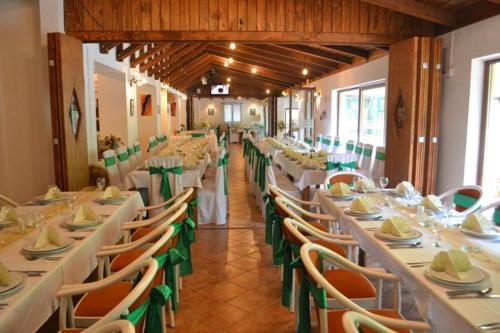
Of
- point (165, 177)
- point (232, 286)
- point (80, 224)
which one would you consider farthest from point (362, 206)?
point (165, 177)

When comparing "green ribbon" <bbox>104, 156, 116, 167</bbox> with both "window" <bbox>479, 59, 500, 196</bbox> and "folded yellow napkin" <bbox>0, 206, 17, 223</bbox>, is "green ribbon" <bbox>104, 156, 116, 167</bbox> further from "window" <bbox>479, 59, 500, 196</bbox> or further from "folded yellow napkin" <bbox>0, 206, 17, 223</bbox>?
"window" <bbox>479, 59, 500, 196</bbox>

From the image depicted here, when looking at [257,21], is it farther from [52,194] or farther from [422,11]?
[52,194]

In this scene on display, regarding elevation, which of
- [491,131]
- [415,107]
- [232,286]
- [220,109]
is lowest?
[232,286]

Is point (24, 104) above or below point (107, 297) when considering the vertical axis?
above

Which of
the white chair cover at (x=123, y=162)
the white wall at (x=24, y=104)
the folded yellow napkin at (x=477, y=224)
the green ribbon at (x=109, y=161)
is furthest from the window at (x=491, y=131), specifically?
the white wall at (x=24, y=104)

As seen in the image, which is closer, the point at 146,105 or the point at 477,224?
the point at 477,224

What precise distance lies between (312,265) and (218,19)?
13.8ft

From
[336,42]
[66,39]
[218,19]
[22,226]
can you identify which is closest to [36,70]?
[66,39]

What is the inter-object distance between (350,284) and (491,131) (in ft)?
11.1

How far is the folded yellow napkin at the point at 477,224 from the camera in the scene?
7.98ft

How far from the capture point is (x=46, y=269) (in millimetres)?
1987

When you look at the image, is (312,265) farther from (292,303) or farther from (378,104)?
(378,104)

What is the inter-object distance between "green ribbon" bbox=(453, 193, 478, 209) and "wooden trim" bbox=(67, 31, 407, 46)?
8.71 ft

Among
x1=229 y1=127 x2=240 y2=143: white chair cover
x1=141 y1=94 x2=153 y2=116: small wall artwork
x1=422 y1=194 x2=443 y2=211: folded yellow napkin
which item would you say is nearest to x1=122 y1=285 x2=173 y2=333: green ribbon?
x1=422 y1=194 x2=443 y2=211: folded yellow napkin
